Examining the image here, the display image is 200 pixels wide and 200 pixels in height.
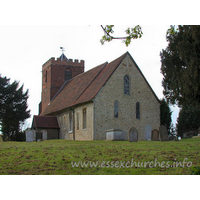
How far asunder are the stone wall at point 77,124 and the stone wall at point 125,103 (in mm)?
918

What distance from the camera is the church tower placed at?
4512 centimetres

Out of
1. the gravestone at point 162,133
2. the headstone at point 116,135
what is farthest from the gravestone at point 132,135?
the gravestone at point 162,133

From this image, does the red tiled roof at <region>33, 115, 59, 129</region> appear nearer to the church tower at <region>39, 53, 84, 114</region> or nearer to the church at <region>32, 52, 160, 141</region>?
the church at <region>32, 52, 160, 141</region>

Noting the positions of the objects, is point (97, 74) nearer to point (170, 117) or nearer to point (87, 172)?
point (170, 117)

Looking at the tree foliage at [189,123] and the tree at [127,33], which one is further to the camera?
the tree foliage at [189,123]

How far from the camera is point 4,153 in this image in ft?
46.1

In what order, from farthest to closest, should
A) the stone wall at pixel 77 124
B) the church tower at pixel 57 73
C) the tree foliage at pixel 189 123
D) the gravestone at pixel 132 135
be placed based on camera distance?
1. the church tower at pixel 57 73
2. the tree foliage at pixel 189 123
3. the stone wall at pixel 77 124
4. the gravestone at pixel 132 135

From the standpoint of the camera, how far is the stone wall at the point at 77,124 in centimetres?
2808

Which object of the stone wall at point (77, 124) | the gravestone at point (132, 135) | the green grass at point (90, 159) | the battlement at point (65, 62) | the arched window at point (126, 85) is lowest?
the green grass at point (90, 159)

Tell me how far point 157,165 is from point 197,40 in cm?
1399

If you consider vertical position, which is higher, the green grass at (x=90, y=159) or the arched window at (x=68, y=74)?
the arched window at (x=68, y=74)

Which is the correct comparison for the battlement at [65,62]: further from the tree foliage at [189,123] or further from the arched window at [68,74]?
the tree foliage at [189,123]

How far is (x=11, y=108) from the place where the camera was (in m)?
41.5

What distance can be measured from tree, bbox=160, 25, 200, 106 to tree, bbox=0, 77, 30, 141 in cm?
2266
